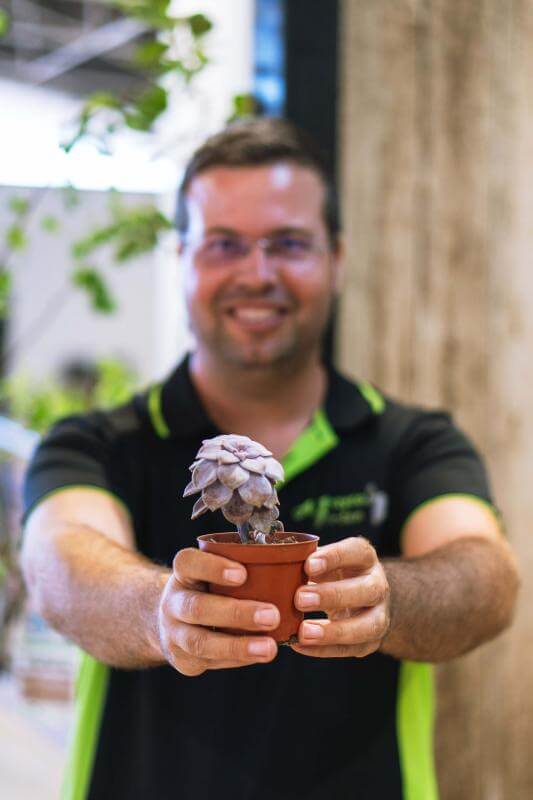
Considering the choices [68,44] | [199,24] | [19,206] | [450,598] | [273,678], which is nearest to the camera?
[450,598]

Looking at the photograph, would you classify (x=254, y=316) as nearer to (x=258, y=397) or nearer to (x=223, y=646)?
(x=258, y=397)

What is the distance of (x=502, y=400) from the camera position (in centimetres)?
234

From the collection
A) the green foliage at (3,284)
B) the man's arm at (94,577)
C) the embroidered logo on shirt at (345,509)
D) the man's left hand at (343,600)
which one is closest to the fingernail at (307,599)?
the man's left hand at (343,600)

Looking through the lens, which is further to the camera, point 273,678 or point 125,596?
point 273,678

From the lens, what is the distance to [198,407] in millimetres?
1566

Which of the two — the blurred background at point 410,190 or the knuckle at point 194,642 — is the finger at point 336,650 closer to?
the knuckle at point 194,642

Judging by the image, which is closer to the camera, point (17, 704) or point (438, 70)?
point (438, 70)

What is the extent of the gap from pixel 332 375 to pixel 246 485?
0.91m

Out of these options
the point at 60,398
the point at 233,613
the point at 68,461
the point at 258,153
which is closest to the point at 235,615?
the point at 233,613

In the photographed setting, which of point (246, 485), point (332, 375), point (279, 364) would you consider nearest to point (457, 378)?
point (332, 375)

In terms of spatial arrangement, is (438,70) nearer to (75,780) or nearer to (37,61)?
(75,780)

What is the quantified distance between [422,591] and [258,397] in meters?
0.54

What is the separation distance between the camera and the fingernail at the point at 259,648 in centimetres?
81

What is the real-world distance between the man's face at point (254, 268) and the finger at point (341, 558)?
25.6 inches
